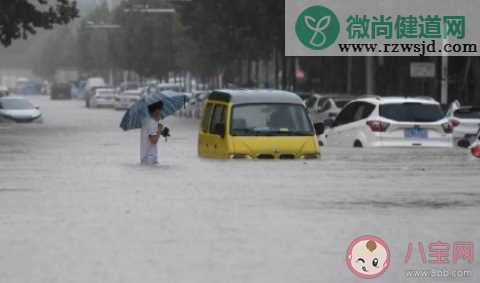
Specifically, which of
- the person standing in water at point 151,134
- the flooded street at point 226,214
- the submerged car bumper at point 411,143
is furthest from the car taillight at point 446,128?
the person standing in water at point 151,134

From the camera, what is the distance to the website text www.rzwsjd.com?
51625mm

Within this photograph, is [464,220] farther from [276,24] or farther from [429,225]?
[276,24]

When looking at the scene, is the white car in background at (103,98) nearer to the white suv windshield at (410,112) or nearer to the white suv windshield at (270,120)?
the white suv windshield at (410,112)

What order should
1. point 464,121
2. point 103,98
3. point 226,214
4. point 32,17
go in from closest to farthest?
point 226,214, point 464,121, point 32,17, point 103,98

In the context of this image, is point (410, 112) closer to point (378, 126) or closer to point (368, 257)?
point (378, 126)

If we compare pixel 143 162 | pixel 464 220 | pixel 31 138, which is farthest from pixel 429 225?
pixel 31 138

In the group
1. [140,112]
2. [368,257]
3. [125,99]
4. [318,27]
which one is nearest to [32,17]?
[318,27]

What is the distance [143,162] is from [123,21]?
108m

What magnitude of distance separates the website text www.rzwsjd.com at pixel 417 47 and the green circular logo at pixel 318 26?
2.59ft

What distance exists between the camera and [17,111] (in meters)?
68.1

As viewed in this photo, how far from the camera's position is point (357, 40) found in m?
53.1

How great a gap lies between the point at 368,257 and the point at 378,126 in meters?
17.1

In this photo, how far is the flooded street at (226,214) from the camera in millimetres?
13586

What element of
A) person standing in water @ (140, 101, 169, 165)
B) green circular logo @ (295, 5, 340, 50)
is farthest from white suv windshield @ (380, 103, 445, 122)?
green circular logo @ (295, 5, 340, 50)
